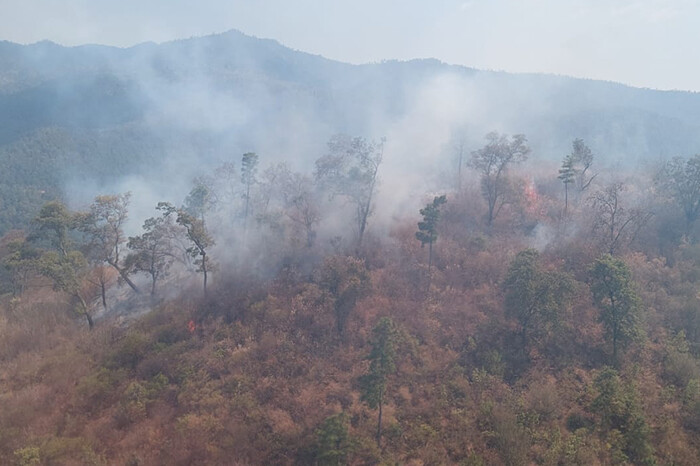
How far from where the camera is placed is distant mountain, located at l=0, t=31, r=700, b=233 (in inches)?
3063

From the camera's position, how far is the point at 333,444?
1617 centimetres

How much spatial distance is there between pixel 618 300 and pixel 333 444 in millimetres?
17153

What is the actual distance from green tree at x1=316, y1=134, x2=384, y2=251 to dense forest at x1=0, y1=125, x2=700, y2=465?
0.79 feet

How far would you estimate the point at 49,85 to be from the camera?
124 metres

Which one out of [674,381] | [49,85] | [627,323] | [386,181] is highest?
[49,85]

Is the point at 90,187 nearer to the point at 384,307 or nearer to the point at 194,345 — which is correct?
the point at 194,345

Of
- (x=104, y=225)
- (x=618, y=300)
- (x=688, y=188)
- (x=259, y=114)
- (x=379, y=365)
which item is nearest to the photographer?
(x=379, y=365)

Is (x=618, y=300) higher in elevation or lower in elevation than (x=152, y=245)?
higher

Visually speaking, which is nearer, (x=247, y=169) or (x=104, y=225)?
(x=104, y=225)

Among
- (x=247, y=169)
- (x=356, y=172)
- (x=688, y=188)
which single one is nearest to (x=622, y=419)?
(x=356, y=172)

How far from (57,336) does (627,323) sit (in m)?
34.9

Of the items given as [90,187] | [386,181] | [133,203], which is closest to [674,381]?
[386,181]

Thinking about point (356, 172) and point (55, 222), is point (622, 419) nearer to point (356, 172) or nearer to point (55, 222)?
point (356, 172)

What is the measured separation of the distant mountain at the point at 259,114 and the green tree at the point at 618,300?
38.0m
